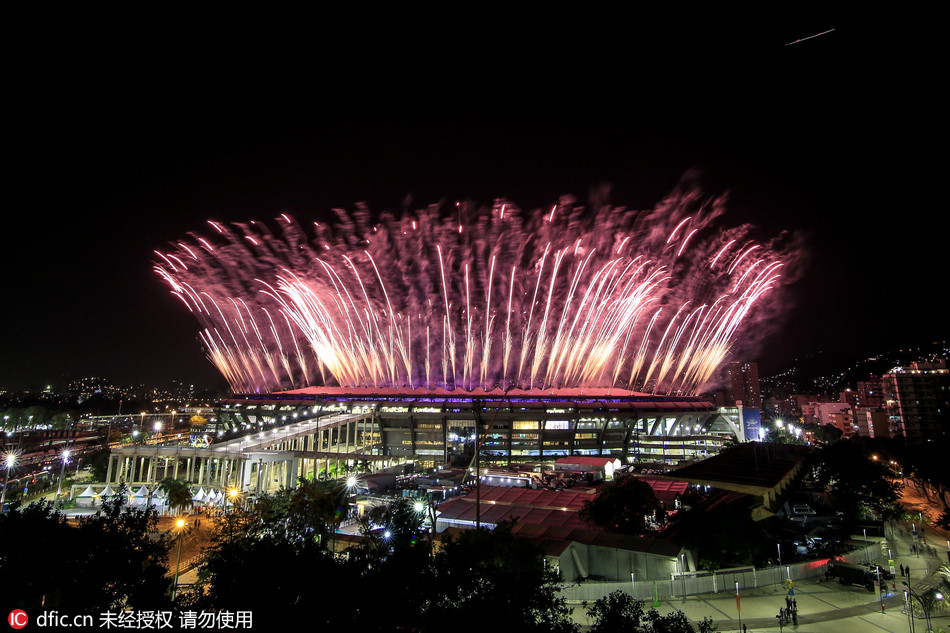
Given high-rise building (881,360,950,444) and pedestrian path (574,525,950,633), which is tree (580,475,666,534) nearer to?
pedestrian path (574,525,950,633)

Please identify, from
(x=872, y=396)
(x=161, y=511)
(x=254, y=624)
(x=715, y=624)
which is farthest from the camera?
(x=872, y=396)

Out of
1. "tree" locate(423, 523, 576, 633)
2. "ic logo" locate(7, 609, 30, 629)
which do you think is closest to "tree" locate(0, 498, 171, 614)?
"ic logo" locate(7, 609, 30, 629)

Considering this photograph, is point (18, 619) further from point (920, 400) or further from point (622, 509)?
point (920, 400)

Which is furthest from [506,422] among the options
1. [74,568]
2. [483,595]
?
[74,568]

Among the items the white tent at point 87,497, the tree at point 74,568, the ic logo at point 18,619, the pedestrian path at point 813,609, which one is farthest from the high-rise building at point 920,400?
the white tent at point 87,497

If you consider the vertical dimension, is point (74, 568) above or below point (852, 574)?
above

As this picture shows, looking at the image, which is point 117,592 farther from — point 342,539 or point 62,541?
point 342,539

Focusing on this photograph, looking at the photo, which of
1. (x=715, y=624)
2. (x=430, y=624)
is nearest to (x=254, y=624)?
(x=430, y=624)

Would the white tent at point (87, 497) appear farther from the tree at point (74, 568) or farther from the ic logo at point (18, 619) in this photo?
the ic logo at point (18, 619)
